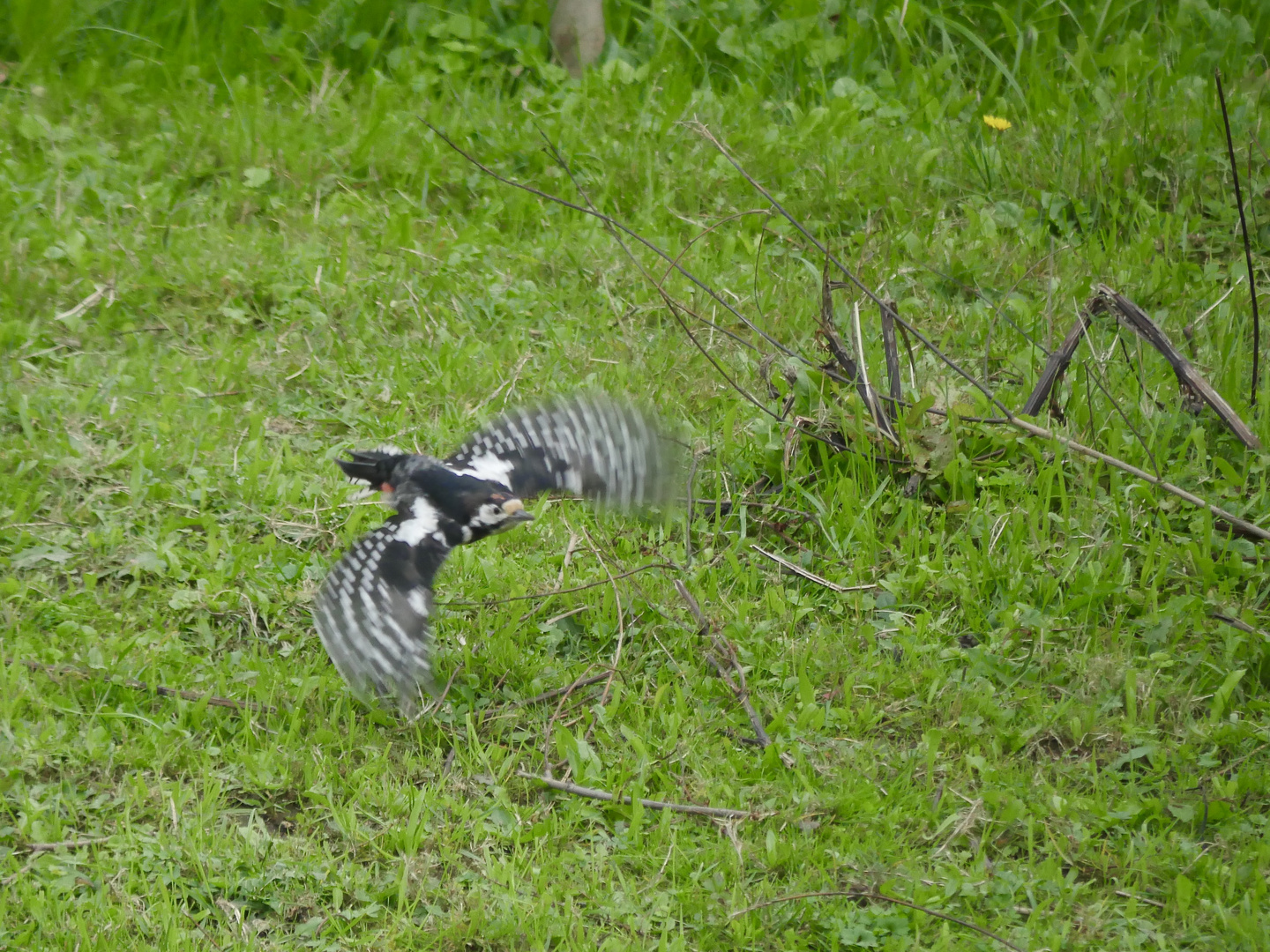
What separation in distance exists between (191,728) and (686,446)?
1816 mm

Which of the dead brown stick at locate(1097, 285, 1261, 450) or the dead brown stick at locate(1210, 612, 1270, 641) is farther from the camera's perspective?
the dead brown stick at locate(1097, 285, 1261, 450)

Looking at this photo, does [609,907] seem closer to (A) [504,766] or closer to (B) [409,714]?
(A) [504,766]

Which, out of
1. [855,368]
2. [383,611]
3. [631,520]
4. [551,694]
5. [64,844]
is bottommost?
[64,844]

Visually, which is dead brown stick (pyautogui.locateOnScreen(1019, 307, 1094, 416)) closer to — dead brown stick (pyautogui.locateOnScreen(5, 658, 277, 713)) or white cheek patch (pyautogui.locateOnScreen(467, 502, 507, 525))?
white cheek patch (pyautogui.locateOnScreen(467, 502, 507, 525))

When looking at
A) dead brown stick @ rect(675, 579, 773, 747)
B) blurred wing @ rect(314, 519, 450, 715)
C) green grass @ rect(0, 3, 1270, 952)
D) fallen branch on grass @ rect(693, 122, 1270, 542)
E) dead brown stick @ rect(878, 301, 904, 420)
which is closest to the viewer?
blurred wing @ rect(314, 519, 450, 715)

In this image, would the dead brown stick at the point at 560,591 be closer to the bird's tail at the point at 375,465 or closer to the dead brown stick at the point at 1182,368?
the bird's tail at the point at 375,465

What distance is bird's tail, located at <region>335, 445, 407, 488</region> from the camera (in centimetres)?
359

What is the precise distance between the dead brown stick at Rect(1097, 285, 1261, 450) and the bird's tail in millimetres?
2186

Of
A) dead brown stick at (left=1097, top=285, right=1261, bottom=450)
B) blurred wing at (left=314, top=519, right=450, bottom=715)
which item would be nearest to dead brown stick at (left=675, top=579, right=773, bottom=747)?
blurred wing at (left=314, top=519, right=450, bottom=715)

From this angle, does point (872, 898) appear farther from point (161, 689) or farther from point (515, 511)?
point (161, 689)

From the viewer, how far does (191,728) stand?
11.5ft

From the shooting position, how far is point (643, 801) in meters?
3.31

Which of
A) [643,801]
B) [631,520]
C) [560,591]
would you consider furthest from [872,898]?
[631,520]

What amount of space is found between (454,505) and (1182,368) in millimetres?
2345
